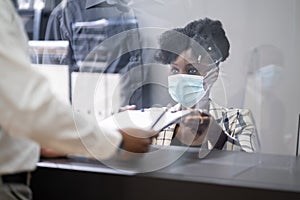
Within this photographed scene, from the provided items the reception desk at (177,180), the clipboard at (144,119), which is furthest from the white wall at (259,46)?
the reception desk at (177,180)

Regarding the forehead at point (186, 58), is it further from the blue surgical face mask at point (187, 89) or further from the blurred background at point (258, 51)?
the blurred background at point (258, 51)

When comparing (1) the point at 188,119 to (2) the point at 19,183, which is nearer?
(2) the point at 19,183

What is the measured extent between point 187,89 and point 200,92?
7 centimetres

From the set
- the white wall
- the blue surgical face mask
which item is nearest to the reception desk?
the blue surgical face mask

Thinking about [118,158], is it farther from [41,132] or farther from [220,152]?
[220,152]

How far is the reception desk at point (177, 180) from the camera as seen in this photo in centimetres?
68

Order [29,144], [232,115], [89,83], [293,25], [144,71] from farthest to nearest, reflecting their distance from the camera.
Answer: [293,25], [144,71], [232,115], [89,83], [29,144]

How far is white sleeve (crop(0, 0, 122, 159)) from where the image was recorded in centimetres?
51

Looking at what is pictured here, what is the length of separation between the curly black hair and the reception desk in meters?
0.72

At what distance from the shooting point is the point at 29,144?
634 millimetres

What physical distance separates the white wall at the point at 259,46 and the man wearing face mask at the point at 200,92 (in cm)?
20

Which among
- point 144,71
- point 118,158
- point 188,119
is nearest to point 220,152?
point 188,119

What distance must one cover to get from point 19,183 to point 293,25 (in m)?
1.62

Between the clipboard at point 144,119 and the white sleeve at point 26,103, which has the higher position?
the white sleeve at point 26,103
